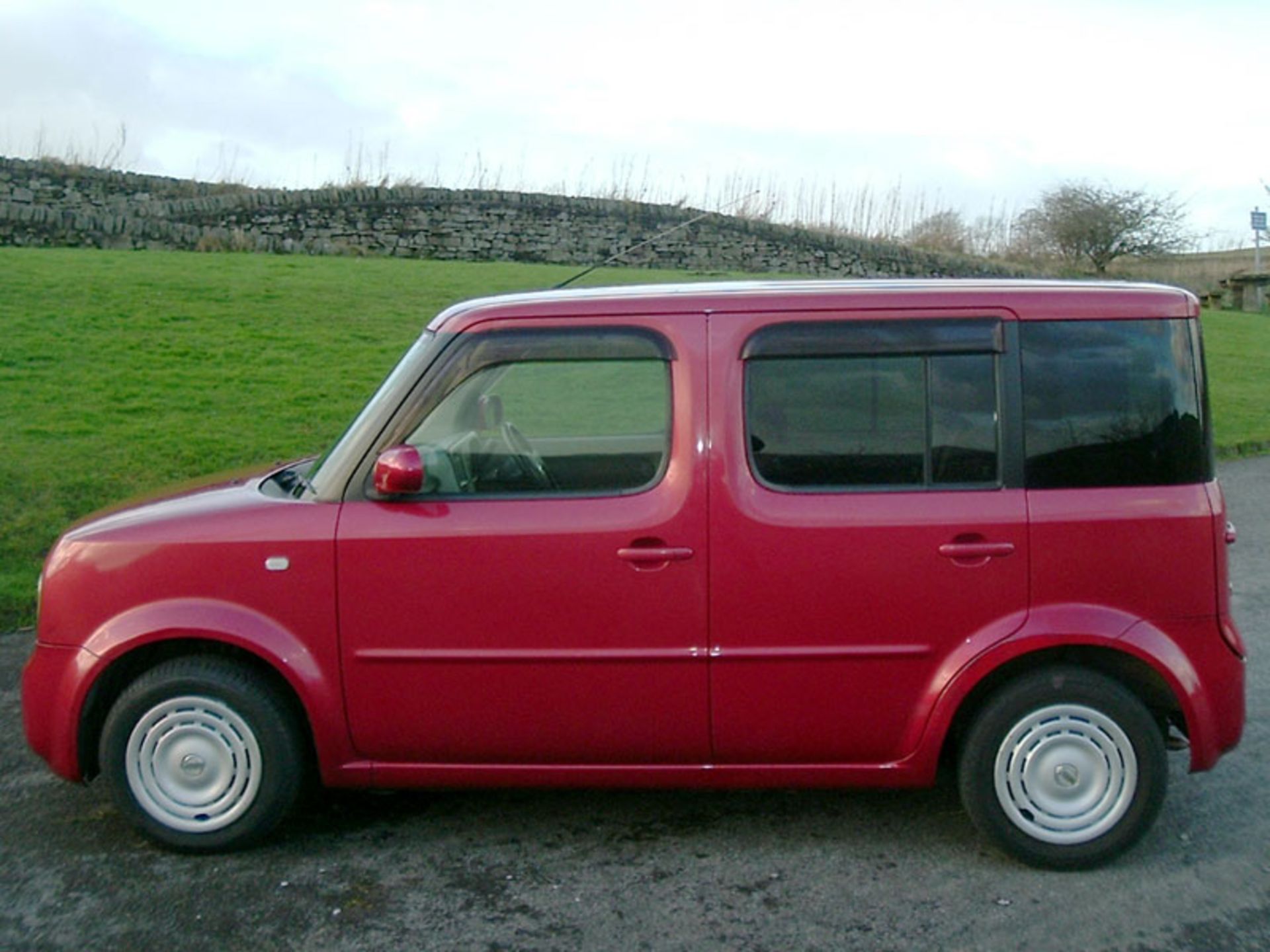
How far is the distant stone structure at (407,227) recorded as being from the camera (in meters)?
20.3

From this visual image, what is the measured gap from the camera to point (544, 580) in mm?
4375

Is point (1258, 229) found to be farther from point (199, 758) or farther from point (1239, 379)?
point (199, 758)

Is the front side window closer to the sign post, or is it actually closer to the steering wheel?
the steering wheel

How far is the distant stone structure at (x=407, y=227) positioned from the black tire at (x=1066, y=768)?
52.5 ft

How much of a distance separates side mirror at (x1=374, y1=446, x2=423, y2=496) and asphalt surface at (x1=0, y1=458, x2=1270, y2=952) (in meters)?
1.23

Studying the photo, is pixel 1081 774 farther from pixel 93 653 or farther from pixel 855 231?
pixel 855 231

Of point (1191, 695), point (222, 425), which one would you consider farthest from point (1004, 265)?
point (1191, 695)

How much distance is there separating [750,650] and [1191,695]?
140 centimetres

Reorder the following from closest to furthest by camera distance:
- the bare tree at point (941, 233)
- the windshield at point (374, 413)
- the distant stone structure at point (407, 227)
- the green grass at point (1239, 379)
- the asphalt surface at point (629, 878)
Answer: the asphalt surface at point (629, 878)
the windshield at point (374, 413)
the green grass at point (1239, 379)
the distant stone structure at point (407, 227)
the bare tree at point (941, 233)

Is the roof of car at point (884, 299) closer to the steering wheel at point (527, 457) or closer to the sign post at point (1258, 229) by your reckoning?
the steering wheel at point (527, 457)

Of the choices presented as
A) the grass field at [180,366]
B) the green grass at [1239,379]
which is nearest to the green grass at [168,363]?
the grass field at [180,366]

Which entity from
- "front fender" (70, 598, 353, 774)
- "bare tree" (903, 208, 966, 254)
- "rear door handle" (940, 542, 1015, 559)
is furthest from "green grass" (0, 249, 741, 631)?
"bare tree" (903, 208, 966, 254)

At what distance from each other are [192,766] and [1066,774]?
284 centimetres

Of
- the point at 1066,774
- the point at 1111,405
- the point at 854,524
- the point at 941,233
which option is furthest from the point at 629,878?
the point at 941,233
